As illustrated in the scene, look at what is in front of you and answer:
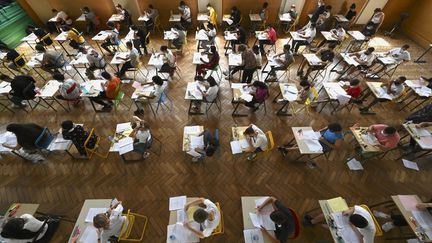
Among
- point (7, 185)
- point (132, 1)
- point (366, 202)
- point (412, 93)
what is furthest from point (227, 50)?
point (7, 185)

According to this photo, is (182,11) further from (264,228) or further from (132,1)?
(264,228)

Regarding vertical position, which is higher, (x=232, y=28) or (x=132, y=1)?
(x=132, y=1)

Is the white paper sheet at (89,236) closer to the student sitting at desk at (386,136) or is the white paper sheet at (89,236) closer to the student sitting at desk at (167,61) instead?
the student sitting at desk at (167,61)

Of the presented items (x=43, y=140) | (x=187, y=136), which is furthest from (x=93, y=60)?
(x=187, y=136)

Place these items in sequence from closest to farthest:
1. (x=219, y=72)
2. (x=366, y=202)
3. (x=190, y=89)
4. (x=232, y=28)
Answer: (x=366, y=202)
(x=190, y=89)
(x=219, y=72)
(x=232, y=28)

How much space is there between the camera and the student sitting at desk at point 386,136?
4407mm

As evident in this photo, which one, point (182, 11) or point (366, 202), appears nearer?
point (366, 202)

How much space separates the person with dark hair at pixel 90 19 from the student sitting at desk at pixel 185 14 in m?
4.01

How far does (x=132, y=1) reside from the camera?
31.9 ft

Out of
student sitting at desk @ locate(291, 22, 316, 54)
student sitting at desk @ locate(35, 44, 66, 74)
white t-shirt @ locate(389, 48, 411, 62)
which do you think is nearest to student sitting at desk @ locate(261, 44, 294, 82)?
student sitting at desk @ locate(291, 22, 316, 54)

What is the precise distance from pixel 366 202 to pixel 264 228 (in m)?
2.90

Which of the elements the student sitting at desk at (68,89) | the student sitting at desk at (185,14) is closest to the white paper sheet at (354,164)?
the student sitting at desk at (68,89)

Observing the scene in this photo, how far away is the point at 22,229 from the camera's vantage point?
3293 millimetres

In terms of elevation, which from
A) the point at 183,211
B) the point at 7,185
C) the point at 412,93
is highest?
the point at 183,211
